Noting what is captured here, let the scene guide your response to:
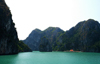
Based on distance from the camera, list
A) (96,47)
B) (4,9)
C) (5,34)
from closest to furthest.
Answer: (5,34) → (4,9) → (96,47)

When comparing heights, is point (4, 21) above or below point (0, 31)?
above

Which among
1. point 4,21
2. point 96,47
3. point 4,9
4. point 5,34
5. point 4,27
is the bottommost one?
point 96,47

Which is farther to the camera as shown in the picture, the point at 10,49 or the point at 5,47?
the point at 10,49

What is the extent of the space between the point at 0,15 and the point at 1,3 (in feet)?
50.0

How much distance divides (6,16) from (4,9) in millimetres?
6469

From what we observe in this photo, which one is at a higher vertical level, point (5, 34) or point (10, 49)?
point (5, 34)

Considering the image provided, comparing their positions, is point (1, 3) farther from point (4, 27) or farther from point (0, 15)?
point (4, 27)

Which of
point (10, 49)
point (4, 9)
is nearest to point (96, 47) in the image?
point (10, 49)

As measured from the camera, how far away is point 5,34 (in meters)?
84.5

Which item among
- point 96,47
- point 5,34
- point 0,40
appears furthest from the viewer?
point 96,47

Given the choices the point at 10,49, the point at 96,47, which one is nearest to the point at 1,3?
the point at 10,49

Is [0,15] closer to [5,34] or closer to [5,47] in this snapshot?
[5,34]

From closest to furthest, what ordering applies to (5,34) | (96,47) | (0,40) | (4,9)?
(0,40) < (5,34) < (4,9) < (96,47)

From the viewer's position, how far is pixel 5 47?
276 ft
